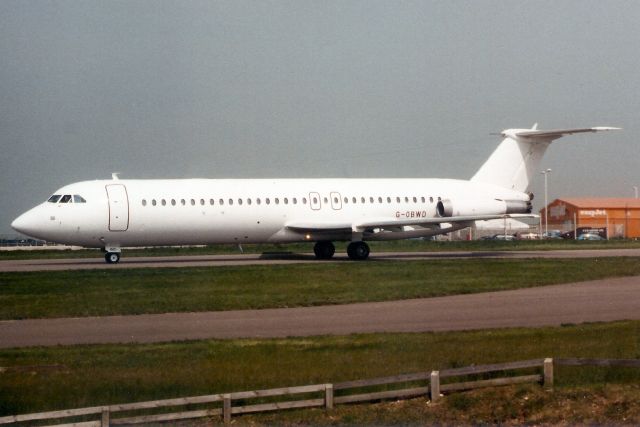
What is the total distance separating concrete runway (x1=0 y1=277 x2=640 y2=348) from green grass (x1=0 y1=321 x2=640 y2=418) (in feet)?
3.52

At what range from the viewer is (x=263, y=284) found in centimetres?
2688

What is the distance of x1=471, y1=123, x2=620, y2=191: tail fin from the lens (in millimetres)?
44969

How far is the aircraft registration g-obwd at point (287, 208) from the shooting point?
3678cm

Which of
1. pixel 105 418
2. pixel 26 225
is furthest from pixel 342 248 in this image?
pixel 105 418

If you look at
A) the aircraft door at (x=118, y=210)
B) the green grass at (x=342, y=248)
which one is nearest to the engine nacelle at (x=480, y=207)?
the green grass at (x=342, y=248)

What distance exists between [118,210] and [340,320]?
19.7 meters

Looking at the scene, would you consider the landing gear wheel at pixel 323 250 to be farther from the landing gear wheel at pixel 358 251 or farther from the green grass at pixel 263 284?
the green grass at pixel 263 284

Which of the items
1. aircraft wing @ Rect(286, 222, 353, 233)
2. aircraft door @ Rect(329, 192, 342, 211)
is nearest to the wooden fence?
aircraft wing @ Rect(286, 222, 353, 233)

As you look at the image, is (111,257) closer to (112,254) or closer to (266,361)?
(112,254)

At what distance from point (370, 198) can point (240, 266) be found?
10542mm

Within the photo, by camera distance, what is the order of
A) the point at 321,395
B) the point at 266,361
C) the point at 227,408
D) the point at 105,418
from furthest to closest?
the point at 266,361
the point at 321,395
the point at 227,408
the point at 105,418

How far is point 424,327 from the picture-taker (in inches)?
705

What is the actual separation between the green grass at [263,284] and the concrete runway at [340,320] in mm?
1316

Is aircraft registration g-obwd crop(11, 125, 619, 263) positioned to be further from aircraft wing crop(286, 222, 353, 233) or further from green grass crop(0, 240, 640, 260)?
green grass crop(0, 240, 640, 260)
